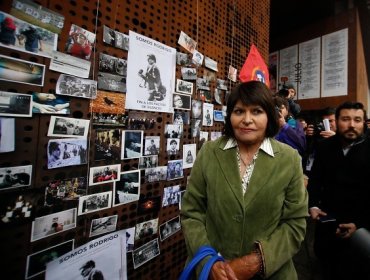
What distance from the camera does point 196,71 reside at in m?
1.33

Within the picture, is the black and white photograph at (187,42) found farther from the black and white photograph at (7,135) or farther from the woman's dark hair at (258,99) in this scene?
the black and white photograph at (7,135)

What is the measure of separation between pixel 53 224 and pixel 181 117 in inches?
31.1

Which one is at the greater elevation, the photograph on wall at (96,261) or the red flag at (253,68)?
the red flag at (253,68)

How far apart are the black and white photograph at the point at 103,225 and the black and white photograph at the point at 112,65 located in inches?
24.8

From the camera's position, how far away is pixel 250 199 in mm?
726

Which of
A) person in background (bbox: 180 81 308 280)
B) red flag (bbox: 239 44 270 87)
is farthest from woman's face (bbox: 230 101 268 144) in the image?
red flag (bbox: 239 44 270 87)

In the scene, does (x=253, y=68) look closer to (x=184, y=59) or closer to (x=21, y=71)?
(x=184, y=59)

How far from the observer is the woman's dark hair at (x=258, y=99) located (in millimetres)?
767

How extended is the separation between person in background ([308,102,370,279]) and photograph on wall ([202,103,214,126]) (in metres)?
0.92

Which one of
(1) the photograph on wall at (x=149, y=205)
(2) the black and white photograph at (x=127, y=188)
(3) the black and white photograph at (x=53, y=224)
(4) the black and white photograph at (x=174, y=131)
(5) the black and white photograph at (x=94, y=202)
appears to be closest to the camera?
(3) the black and white photograph at (x=53, y=224)

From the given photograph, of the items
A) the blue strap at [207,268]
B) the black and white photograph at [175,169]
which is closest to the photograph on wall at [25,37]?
the black and white photograph at [175,169]

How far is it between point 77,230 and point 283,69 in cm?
398

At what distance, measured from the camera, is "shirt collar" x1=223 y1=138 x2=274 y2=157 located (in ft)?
2.56

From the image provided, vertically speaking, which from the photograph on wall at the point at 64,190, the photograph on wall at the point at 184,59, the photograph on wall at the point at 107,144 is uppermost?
the photograph on wall at the point at 184,59
